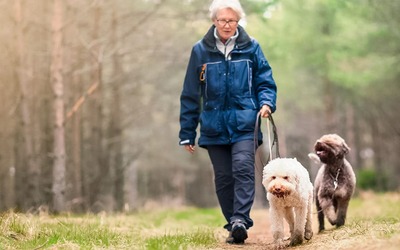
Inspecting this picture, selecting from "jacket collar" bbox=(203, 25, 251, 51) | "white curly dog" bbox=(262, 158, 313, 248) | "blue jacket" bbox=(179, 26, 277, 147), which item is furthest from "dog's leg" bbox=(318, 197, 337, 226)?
"jacket collar" bbox=(203, 25, 251, 51)

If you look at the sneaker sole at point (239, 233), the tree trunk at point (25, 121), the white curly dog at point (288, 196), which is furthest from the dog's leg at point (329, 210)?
the tree trunk at point (25, 121)

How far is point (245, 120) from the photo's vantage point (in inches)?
275

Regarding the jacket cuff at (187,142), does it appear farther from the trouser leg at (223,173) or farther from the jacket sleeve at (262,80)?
the jacket sleeve at (262,80)

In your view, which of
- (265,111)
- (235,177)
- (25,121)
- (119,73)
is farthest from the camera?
(119,73)

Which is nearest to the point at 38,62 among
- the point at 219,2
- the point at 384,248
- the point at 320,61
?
the point at 320,61

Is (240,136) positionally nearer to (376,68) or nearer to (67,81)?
(67,81)

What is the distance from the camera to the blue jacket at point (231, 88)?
7.01m

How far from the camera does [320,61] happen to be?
2173cm

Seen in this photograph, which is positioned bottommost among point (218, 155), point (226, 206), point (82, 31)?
point (226, 206)

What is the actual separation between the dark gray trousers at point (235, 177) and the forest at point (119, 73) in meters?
3.46

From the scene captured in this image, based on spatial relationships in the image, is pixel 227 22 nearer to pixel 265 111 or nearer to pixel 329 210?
pixel 265 111

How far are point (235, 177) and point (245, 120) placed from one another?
62 cm

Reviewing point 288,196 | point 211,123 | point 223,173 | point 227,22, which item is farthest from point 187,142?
point 288,196

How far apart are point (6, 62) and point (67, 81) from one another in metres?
1.54
